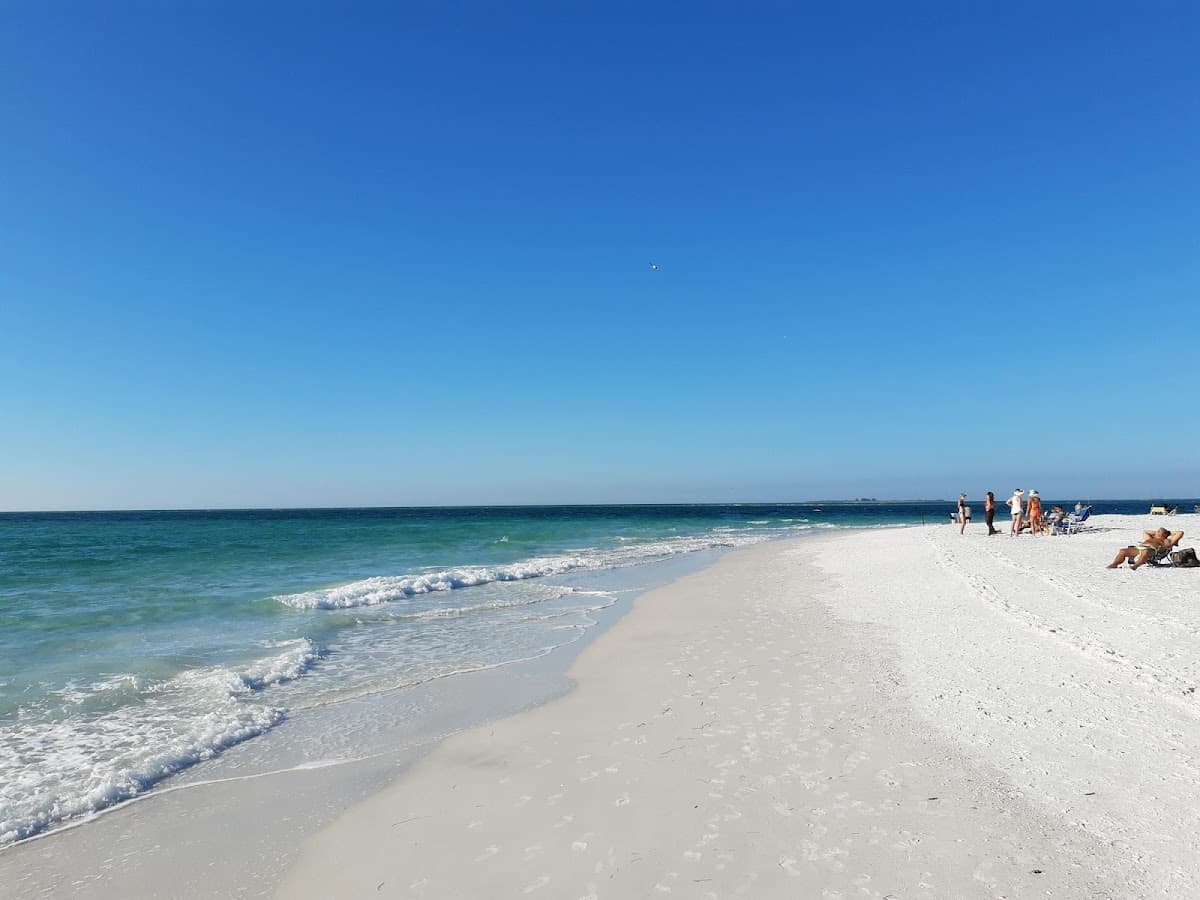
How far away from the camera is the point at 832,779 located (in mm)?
5031

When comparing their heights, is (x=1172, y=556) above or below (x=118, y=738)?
above

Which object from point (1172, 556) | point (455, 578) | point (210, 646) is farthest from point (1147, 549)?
point (210, 646)

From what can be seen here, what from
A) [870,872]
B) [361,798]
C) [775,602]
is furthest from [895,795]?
[775,602]

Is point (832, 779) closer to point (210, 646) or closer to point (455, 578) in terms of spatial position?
point (210, 646)

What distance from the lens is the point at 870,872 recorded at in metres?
3.82

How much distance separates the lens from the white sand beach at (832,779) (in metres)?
3.88

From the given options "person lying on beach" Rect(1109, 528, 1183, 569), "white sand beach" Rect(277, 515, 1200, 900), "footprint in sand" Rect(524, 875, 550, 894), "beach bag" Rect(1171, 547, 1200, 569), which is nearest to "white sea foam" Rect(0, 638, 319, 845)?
"white sand beach" Rect(277, 515, 1200, 900)

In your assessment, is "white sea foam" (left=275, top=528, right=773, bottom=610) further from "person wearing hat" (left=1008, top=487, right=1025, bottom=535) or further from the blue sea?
"person wearing hat" (left=1008, top=487, right=1025, bottom=535)

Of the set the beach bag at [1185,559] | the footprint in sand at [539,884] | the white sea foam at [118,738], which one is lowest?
the white sea foam at [118,738]

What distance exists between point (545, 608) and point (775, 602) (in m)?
5.00

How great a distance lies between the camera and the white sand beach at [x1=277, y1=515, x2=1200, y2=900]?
3875 mm

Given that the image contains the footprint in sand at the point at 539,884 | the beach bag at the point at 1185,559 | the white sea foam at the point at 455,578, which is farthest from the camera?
the white sea foam at the point at 455,578

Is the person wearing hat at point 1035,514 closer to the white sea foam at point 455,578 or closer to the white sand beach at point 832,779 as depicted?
the white sea foam at point 455,578

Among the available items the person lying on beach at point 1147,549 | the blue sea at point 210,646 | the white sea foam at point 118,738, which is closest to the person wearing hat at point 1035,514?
the person lying on beach at point 1147,549
